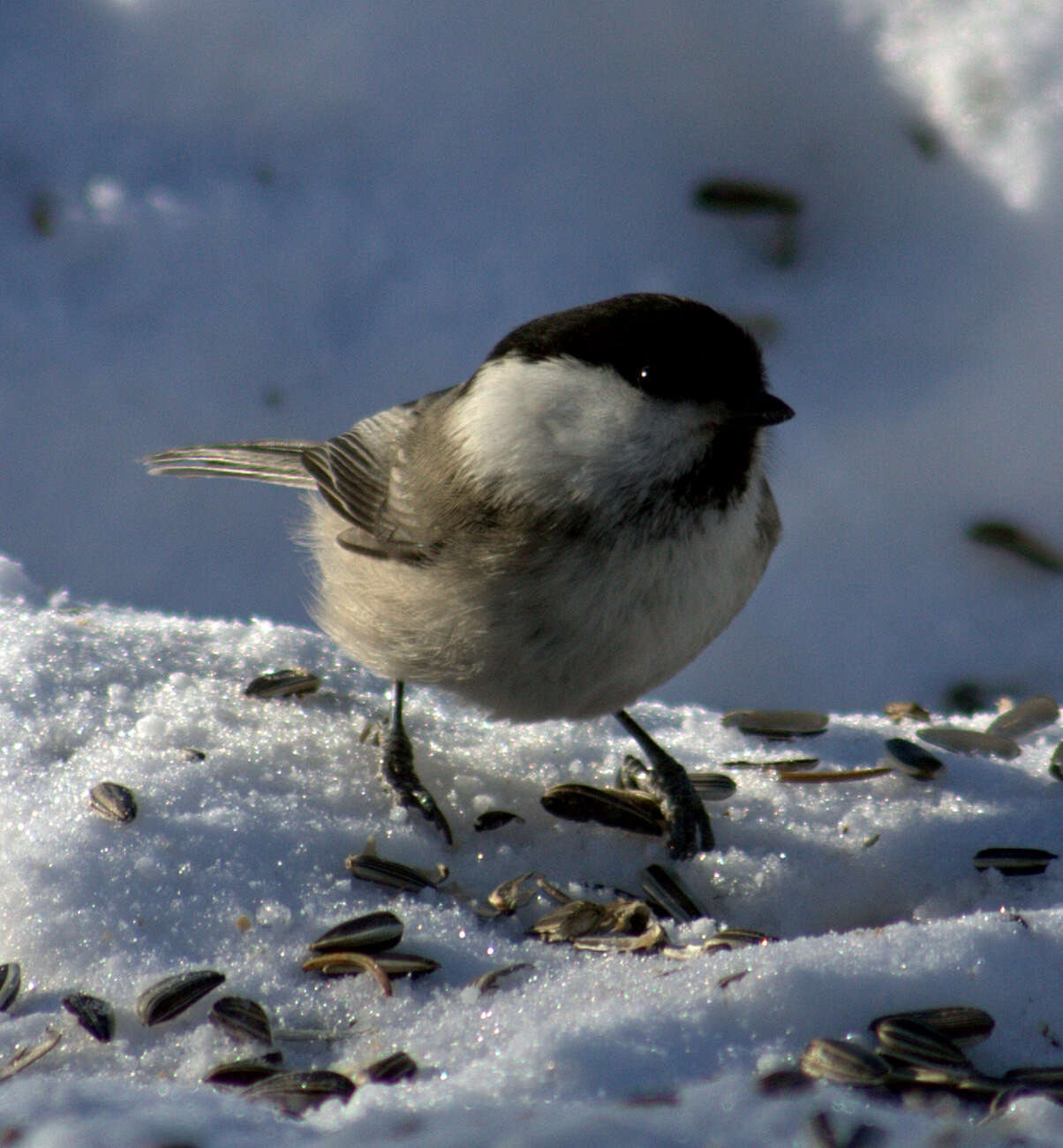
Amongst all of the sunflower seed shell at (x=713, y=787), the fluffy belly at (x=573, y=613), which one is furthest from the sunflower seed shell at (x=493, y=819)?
the sunflower seed shell at (x=713, y=787)

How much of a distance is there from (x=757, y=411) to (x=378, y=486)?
0.70m

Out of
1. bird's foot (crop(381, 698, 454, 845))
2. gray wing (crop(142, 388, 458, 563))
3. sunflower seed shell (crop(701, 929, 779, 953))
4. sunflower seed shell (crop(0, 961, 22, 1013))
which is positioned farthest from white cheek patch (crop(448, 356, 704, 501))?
sunflower seed shell (crop(0, 961, 22, 1013))

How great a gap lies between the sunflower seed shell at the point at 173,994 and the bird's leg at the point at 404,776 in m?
0.41

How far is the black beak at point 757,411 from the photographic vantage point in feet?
4.92

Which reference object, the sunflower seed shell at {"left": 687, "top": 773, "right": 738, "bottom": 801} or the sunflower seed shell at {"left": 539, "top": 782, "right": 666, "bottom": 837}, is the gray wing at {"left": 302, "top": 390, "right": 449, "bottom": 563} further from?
the sunflower seed shell at {"left": 687, "top": 773, "right": 738, "bottom": 801}

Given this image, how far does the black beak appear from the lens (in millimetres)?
1501

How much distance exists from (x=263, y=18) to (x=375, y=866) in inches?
97.6

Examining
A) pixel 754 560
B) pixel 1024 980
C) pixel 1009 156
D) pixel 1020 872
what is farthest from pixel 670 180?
pixel 1024 980

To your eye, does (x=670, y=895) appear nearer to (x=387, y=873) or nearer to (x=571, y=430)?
(x=387, y=873)

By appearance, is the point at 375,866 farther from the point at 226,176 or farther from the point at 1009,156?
the point at 1009,156

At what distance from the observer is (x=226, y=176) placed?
10.6 ft

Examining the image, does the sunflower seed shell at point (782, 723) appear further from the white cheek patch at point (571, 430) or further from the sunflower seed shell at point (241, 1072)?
the sunflower seed shell at point (241, 1072)

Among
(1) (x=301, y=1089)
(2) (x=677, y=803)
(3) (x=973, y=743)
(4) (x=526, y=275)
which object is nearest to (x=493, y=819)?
(2) (x=677, y=803)

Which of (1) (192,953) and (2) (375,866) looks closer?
(1) (192,953)
